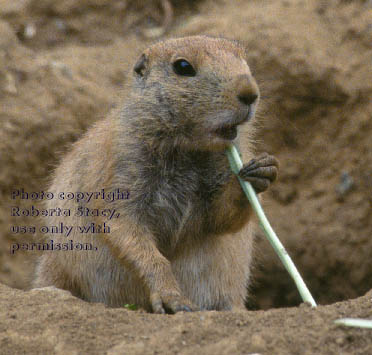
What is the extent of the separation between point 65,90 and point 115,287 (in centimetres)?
289

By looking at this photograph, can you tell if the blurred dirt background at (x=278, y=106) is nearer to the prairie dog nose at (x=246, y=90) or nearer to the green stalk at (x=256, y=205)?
the green stalk at (x=256, y=205)

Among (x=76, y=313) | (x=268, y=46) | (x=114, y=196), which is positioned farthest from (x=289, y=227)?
(x=76, y=313)

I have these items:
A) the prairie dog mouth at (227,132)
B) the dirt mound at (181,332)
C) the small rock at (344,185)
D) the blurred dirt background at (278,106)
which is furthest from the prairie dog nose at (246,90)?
the small rock at (344,185)

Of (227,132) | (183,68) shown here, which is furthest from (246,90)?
(183,68)

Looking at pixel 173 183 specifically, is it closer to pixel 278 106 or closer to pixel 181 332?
pixel 181 332

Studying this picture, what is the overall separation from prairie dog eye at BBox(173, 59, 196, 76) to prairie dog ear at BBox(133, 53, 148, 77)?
382 millimetres

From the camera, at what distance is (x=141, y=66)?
5043 millimetres

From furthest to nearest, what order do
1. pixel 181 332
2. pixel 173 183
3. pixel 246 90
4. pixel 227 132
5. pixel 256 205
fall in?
pixel 173 183
pixel 227 132
pixel 256 205
pixel 246 90
pixel 181 332

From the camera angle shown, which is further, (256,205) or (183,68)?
(183,68)

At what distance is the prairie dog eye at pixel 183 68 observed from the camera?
461cm

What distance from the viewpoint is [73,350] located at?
131 inches

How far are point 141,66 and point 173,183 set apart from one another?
920 mm

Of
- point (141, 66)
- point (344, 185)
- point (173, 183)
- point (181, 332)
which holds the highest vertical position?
point (141, 66)

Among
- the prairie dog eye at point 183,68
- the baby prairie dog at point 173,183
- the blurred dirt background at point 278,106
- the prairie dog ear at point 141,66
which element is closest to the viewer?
the baby prairie dog at point 173,183
